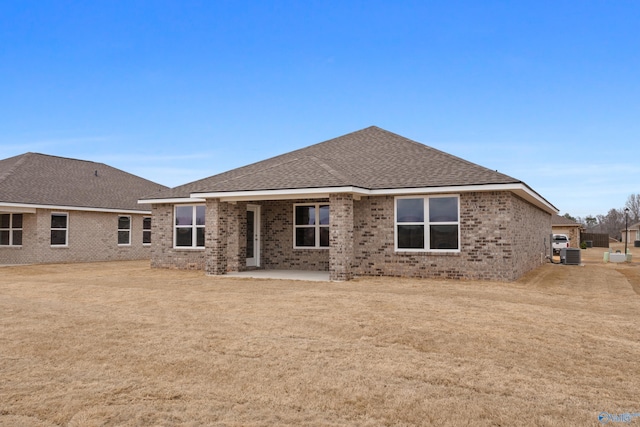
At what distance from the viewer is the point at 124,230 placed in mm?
26250

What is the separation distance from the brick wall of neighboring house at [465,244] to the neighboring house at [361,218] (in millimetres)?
30

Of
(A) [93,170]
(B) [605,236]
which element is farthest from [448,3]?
(B) [605,236]

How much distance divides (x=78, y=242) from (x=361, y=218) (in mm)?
16027

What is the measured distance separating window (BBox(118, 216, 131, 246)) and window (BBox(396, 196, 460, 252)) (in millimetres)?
17247

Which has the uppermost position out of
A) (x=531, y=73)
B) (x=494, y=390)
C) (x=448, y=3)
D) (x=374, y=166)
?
(x=448, y=3)

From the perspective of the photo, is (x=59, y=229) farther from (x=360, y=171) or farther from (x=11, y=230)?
(x=360, y=171)

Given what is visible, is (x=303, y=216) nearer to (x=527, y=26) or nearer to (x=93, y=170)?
(x=527, y=26)

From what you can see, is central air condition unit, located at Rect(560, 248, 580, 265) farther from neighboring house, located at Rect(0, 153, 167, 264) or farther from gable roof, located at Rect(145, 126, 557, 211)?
neighboring house, located at Rect(0, 153, 167, 264)

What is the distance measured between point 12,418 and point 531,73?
19.2m

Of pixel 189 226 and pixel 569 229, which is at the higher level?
pixel 189 226

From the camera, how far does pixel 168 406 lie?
4.34 m

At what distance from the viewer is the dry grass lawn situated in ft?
13.9

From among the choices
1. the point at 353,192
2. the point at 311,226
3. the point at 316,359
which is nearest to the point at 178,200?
the point at 311,226

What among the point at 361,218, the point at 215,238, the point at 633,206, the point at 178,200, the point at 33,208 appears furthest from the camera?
the point at 633,206
